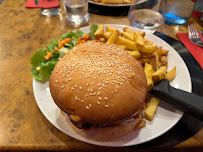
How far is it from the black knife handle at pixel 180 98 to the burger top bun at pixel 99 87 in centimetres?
21

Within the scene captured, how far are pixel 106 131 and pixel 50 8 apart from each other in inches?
91.0

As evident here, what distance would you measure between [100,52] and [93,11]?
1651 millimetres

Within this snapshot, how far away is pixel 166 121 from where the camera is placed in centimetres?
134

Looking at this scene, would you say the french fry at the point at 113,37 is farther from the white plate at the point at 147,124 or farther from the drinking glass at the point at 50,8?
the drinking glass at the point at 50,8

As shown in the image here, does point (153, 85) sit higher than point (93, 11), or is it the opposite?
point (93, 11)

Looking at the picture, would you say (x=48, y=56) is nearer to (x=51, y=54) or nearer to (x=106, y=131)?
(x=51, y=54)

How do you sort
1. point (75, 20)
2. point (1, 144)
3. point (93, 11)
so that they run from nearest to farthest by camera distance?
point (1, 144)
point (75, 20)
point (93, 11)

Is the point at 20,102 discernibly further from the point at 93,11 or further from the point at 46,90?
the point at 93,11

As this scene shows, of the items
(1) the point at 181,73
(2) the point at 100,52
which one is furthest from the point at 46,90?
(1) the point at 181,73

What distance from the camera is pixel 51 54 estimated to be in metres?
1.83

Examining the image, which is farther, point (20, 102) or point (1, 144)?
point (20, 102)

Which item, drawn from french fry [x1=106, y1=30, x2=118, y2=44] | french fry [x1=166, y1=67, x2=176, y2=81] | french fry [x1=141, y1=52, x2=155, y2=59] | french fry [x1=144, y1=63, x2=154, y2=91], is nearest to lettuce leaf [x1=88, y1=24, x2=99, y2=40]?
french fry [x1=106, y1=30, x2=118, y2=44]

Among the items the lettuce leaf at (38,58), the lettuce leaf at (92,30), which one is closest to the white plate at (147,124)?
the lettuce leaf at (38,58)

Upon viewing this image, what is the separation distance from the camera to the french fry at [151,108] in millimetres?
1339
